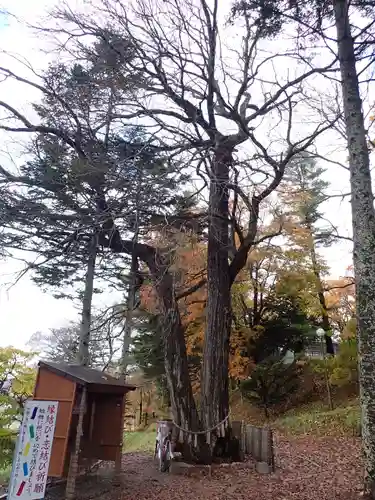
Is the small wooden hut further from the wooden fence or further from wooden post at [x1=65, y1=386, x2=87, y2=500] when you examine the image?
the wooden fence

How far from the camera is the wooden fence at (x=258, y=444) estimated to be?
625cm

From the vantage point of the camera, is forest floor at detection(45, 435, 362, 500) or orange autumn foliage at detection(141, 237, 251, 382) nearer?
forest floor at detection(45, 435, 362, 500)

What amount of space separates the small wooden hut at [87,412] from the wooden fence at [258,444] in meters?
2.32

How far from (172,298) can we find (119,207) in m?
2.44

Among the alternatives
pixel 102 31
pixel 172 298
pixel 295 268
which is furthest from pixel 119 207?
pixel 295 268

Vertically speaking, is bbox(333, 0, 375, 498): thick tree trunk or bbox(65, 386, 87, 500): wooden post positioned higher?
bbox(333, 0, 375, 498): thick tree trunk

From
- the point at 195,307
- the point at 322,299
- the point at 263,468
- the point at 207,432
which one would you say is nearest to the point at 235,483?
the point at 263,468

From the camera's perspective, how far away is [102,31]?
6.38 m

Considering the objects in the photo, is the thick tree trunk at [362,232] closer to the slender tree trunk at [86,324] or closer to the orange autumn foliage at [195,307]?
the orange autumn foliage at [195,307]

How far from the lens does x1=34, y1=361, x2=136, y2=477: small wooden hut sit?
15.9 feet

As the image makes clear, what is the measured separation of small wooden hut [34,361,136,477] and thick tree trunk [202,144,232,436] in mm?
1572

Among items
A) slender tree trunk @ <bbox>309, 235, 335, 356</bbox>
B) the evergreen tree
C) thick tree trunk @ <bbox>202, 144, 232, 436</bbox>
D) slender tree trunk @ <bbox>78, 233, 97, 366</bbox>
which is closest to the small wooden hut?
thick tree trunk @ <bbox>202, 144, 232, 436</bbox>

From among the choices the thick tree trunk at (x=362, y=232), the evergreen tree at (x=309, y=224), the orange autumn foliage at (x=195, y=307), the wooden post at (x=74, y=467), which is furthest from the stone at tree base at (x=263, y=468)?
the evergreen tree at (x=309, y=224)

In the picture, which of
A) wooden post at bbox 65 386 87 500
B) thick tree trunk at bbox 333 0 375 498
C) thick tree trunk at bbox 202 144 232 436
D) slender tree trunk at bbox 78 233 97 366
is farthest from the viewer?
slender tree trunk at bbox 78 233 97 366
